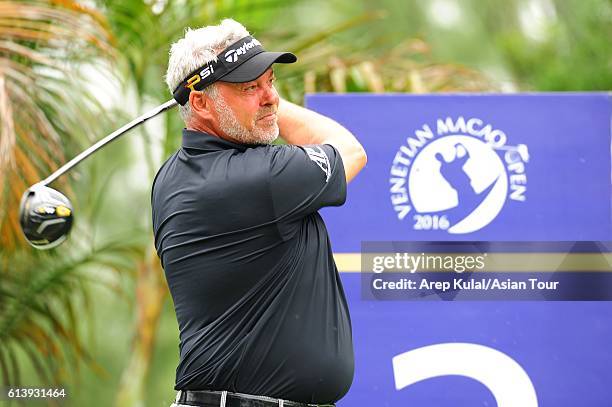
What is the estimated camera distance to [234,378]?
9.55ft

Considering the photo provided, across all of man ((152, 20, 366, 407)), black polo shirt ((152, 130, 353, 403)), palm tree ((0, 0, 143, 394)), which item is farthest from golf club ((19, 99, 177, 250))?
palm tree ((0, 0, 143, 394))

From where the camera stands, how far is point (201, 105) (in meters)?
3.03

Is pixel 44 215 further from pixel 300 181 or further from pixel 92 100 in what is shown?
pixel 92 100

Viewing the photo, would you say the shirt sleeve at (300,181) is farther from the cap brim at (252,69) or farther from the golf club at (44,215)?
the golf club at (44,215)

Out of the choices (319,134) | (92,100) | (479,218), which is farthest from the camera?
(92,100)

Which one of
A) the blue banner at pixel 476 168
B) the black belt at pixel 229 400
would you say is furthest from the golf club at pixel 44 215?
the blue banner at pixel 476 168

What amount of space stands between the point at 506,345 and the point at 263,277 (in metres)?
1.47

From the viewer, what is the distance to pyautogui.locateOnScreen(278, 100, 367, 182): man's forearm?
10.2ft

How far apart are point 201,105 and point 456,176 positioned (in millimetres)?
1344

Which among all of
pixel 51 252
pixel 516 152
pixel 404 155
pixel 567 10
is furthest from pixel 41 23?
pixel 567 10

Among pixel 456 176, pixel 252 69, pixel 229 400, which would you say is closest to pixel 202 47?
pixel 252 69

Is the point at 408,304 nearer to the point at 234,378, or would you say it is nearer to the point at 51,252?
the point at 234,378

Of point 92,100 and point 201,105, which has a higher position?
point 92,100

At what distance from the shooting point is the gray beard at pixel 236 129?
9.78 feet
